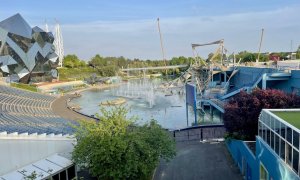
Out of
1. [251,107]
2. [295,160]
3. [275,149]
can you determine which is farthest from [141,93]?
[295,160]

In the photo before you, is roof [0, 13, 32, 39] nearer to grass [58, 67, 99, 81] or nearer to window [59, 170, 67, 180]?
grass [58, 67, 99, 81]

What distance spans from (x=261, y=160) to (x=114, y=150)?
5.81 m

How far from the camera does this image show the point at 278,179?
9.58 meters

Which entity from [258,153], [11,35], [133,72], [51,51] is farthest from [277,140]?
[133,72]

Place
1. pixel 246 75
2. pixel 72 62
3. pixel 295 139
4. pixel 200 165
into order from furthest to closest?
pixel 72 62 → pixel 246 75 → pixel 200 165 → pixel 295 139

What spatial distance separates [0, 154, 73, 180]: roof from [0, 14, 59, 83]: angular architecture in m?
53.0

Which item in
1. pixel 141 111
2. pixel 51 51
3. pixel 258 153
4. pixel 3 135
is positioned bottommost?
pixel 141 111

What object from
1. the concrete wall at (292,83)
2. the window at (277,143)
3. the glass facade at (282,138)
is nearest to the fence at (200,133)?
the concrete wall at (292,83)

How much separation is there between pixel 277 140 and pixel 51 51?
258ft

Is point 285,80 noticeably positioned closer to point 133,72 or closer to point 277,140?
point 277,140

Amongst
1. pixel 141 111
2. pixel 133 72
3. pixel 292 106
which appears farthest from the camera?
pixel 133 72


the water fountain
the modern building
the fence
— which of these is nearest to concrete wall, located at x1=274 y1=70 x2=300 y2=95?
the fence

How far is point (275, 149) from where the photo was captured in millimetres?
10312

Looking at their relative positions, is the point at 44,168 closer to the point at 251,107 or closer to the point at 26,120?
the point at 26,120
